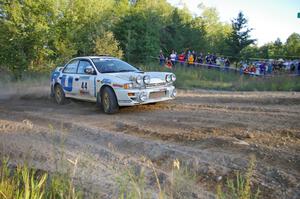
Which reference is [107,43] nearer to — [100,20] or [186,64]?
[186,64]

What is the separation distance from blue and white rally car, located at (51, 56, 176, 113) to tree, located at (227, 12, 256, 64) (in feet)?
65.6

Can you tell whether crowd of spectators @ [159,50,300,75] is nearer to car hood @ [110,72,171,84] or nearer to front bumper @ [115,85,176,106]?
car hood @ [110,72,171,84]

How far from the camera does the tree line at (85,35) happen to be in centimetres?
2102

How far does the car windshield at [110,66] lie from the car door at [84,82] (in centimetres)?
25

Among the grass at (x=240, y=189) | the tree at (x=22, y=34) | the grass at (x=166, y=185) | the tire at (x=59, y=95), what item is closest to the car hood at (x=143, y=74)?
the tire at (x=59, y=95)

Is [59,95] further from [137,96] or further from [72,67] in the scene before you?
[137,96]

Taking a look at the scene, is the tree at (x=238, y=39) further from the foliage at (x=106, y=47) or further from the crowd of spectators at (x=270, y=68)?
the foliage at (x=106, y=47)

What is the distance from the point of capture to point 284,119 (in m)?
6.66

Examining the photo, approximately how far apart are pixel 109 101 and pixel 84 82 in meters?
1.35

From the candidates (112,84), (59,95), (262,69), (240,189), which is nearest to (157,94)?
(112,84)

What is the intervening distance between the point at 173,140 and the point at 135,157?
98cm

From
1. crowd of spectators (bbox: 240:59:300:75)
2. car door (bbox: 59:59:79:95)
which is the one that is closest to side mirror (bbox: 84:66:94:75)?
car door (bbox: 59:59:79:95)

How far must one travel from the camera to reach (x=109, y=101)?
26.5 ft

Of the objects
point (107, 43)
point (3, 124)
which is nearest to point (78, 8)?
point (107, 43)
